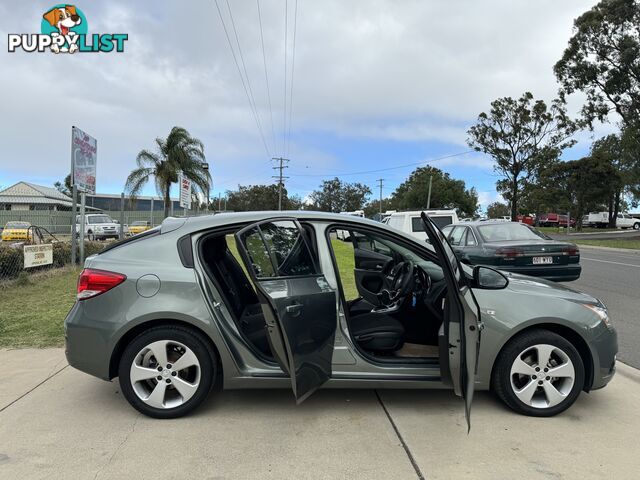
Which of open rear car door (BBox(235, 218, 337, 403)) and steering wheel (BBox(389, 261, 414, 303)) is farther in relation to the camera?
steering wheel (BBox(389, 261, 414, 303))

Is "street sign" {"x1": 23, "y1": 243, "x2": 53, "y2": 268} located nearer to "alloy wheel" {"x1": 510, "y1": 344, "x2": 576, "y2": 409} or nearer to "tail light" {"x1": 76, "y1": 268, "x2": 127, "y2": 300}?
"tail light" {"x1": 76, "y1": 268, "x2": 127, "y2": 300}

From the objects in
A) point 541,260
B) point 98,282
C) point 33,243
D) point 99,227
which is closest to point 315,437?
point 98,282

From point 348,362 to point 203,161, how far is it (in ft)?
89.2

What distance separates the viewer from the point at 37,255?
9594mm

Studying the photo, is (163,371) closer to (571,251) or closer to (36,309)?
(36,309)

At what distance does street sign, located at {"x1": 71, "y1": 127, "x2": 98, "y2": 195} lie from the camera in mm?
11680

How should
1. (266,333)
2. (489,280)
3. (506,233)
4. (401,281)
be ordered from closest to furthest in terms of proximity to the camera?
(266,333)
(489,280)
(401,281)
(506,233)

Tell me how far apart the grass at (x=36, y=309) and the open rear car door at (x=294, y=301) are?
3.34m

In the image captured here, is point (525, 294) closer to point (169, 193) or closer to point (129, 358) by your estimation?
point (129, 358)

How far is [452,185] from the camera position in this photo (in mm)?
68375

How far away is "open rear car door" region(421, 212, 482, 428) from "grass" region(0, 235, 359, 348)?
1183mm

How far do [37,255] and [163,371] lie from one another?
777cm

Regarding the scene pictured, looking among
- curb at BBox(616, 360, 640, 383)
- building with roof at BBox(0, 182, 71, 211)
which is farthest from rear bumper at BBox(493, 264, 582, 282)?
building with roof at BBox(0, 182, 71, 211)

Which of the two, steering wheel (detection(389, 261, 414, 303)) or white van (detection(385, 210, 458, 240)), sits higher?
white van (detection(385, 210, 458, 240))
